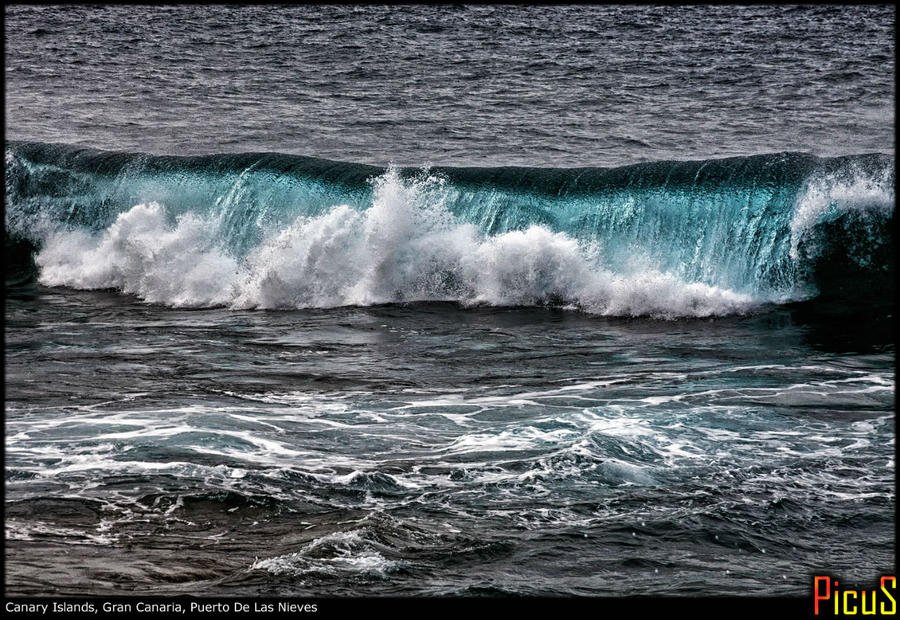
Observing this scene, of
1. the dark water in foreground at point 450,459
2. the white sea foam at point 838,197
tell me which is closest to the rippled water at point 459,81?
the white sea foam at point 838,197

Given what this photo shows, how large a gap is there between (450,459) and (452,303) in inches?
265

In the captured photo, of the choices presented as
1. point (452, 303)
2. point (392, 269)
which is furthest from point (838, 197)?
point (392, 269)

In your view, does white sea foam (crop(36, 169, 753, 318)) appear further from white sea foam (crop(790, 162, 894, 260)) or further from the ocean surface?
white sea foam (crop(790, 162, 894, 260))

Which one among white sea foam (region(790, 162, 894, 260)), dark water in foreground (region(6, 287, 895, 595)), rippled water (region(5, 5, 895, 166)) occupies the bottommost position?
dark water in foreground (region(6, 287, 895, 595))

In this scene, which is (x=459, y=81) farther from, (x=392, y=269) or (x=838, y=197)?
A: (x=838, y=197)

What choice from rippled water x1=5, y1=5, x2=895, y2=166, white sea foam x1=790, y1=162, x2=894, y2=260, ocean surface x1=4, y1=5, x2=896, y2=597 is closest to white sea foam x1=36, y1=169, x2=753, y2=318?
ocean surface x1=4, y1=5, x2=896, y2=597

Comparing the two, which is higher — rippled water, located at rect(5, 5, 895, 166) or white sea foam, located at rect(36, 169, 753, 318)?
rippled water, located at rect(5, 5, 895, 166)

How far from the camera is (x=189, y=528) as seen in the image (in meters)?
7.49

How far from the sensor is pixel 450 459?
8.90m

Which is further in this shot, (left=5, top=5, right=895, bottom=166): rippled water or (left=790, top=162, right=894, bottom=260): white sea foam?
(left=5, top=5, right=895, bottom=166): rippled water

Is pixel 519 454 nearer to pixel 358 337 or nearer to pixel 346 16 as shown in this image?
pixel 358 337

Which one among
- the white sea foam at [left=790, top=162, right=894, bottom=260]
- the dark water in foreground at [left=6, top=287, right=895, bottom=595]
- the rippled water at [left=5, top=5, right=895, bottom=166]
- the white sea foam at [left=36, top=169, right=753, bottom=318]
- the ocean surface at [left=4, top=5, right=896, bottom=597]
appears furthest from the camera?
the rippled water at [left=5, top=5, right=895, bottom=166]

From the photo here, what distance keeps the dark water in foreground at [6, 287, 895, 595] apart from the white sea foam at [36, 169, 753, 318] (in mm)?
1289

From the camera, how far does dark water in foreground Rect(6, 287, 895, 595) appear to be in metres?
6.88
